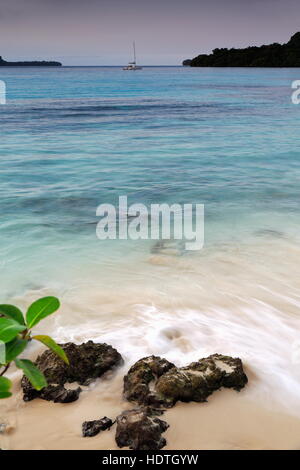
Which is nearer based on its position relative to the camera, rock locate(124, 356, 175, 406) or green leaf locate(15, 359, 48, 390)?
green leaf locate(15, 359, 48, 390)

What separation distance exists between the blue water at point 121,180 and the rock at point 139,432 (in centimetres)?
258

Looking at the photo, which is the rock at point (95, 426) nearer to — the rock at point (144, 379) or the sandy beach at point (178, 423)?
the sandy beach at point (178, 423)

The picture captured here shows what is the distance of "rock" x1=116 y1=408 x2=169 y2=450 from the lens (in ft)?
7.79

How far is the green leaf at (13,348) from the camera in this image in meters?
1.66

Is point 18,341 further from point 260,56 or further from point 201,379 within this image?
point 260,56

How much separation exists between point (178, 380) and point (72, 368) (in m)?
0.70

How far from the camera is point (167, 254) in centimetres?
563

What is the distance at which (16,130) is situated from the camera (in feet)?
54.2

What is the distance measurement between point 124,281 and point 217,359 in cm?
197

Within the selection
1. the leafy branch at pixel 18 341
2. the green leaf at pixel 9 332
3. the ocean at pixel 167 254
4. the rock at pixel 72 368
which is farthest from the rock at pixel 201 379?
Result: the green leaf at pixel 9 332

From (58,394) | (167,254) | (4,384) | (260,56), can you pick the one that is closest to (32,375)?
(4,384)

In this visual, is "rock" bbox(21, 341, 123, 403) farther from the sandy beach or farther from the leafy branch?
the leafy branch

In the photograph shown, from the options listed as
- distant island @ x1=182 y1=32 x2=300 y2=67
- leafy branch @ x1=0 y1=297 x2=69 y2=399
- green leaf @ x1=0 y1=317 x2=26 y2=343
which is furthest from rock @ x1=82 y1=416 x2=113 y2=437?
distant island @ x1=182 y1=32 x2=300 y2=67

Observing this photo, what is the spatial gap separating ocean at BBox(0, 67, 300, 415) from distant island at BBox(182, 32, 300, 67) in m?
117
